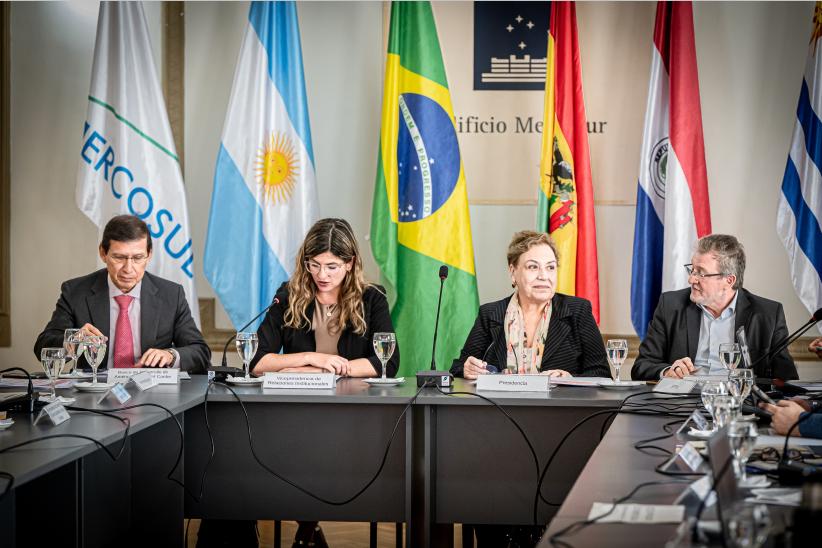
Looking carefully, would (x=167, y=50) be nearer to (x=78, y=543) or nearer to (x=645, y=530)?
(x=78, y=543)

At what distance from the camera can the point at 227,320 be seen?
16.5 ft

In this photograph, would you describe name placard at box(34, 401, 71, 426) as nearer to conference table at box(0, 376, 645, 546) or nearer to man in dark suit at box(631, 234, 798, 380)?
conference table at box(0, 376, 645, 546)

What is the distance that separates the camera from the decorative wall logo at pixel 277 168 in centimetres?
455

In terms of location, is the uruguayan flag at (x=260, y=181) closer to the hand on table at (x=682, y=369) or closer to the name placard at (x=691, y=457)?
the hand on table at (x=682, y=369)

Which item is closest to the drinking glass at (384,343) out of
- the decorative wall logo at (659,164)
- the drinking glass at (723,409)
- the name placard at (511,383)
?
the name placard at (511,383)

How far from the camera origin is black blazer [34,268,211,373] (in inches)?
137

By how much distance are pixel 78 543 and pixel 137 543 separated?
835 mm

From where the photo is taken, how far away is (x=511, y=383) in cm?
297

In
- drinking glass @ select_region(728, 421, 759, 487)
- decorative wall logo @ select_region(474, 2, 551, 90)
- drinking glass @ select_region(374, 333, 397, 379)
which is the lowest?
drinking glass @ select_region(728, 421, 759, 487)

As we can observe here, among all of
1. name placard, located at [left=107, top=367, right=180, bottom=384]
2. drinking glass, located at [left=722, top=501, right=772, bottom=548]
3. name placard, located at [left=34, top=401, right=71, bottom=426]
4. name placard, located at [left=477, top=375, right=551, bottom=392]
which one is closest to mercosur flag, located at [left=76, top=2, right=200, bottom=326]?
name placard, located at [left=107, top=367, right=180, bottom=384]

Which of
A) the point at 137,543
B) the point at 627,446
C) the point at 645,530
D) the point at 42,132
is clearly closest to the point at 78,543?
the point at 137,543

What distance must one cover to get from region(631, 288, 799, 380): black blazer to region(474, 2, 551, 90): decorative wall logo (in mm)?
1792

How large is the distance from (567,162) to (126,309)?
226cm

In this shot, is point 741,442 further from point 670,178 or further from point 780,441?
point 670,178
